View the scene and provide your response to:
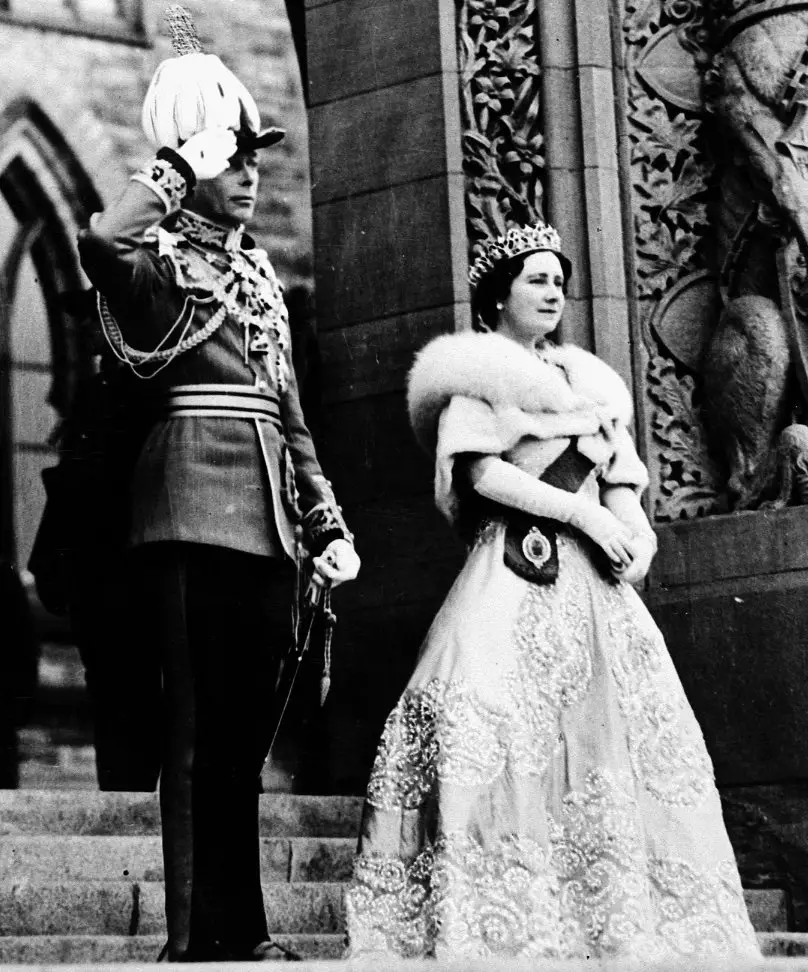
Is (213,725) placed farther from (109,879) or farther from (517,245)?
(517,245)

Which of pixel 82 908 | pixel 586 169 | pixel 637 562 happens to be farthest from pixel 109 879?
pixel 586 169

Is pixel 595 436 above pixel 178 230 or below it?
below

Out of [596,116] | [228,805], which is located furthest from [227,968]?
[596,116]

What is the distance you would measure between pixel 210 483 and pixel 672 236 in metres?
3.59

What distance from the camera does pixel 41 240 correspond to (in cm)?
940

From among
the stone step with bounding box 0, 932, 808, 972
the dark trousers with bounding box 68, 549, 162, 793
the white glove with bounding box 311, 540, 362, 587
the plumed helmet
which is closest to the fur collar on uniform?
the white glove with bounding box 311, 540, 362, 587

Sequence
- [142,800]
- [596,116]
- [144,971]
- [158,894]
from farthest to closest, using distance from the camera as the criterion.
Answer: [596,116] < [142,800] < [158,894] < [144,971]

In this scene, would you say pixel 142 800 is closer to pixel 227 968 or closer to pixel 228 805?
pixel 228 805

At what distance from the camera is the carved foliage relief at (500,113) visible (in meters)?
9.56

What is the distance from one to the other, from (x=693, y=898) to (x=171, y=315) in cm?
234

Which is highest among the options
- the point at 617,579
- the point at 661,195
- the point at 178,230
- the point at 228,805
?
the point at 661,195

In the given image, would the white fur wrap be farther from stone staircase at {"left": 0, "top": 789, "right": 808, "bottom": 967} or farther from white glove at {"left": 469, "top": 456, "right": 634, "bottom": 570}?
stone staircase at {"left": 0, "top": 789, "right": 808, "bottom": 967}

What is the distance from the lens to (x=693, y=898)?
7098 millimetres

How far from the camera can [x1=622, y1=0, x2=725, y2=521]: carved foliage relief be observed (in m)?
9.61
